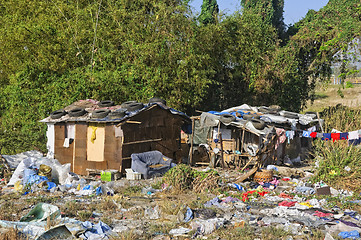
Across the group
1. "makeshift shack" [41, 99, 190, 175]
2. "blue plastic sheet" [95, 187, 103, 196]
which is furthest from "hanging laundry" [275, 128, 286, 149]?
"blue plastic sheet" [95, 187, 103, 196]

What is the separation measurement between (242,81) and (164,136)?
1067cm

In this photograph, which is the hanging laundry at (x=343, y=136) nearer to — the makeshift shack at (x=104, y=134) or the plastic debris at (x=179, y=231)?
the makeshift shack at (x=104, y=134)

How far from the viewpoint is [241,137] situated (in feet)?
52.3

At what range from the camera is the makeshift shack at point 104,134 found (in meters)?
13.3

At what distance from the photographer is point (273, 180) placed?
12555 mm

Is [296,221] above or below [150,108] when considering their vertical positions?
below

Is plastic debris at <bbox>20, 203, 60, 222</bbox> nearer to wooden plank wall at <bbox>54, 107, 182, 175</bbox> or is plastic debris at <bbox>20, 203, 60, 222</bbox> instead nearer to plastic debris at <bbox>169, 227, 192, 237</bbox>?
plastic debris at <bbox>169, 227, 192, 237</bbox>

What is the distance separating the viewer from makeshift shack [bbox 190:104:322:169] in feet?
49.9

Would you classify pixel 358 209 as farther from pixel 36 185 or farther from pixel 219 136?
pixel 36 185

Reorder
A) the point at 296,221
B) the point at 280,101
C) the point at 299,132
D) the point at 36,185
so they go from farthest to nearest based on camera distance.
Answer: the point at 280,101 < the point at 299,132 < the point at 36,185 < the point at 296,221

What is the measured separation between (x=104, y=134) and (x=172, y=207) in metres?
5.29

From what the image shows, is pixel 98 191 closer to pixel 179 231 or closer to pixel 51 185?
pixel 51 185

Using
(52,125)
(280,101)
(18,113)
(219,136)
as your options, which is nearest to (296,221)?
(219,136)

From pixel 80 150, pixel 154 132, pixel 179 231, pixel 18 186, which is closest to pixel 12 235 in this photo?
pixel 179 231
